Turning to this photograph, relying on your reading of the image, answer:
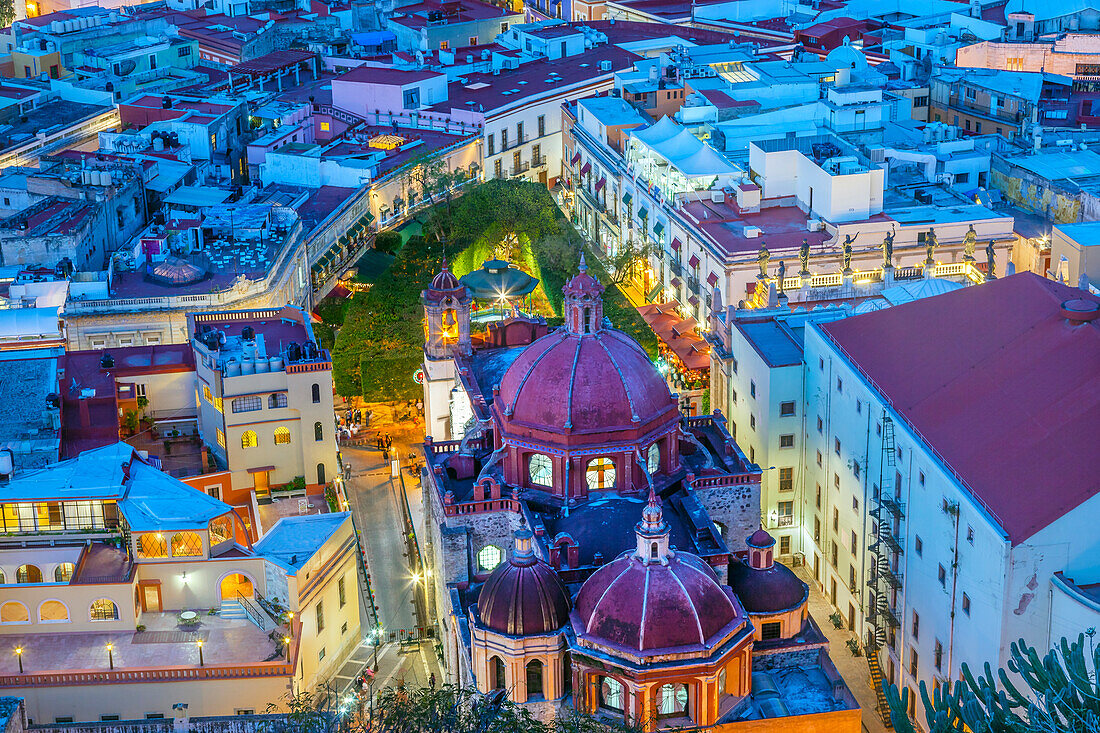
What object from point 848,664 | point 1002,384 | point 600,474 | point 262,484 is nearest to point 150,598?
point 262,484

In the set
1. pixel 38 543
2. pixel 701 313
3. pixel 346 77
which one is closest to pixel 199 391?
pixel 38 543

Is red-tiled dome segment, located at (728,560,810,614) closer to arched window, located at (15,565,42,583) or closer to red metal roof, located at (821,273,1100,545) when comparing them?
red metal roof, located at (821,273,1100,545)

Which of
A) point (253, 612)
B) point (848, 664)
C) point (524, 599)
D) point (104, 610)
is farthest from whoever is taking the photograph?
point (848, 664)

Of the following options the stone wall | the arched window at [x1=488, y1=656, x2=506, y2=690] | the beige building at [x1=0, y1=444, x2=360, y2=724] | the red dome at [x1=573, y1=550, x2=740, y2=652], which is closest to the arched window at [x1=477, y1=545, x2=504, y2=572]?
the beige building at [x1=0, y1=444, x2=360, y2=724]

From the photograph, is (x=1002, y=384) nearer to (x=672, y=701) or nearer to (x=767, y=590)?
(x=767, y=590)

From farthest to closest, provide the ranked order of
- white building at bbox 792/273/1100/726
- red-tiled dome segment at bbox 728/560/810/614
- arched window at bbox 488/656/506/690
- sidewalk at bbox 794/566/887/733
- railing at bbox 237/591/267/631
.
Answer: sidewalk at bbox 794/566/887/733 < railing at bbox 237/591/267/631 < red-tiled dome segment at bbox 728/560/810/614 < arched window at bbox 488/656/506/690 < white building at bbox 792/273/1100/726

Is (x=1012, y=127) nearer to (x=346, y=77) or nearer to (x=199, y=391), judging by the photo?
(x=346, y=77)
